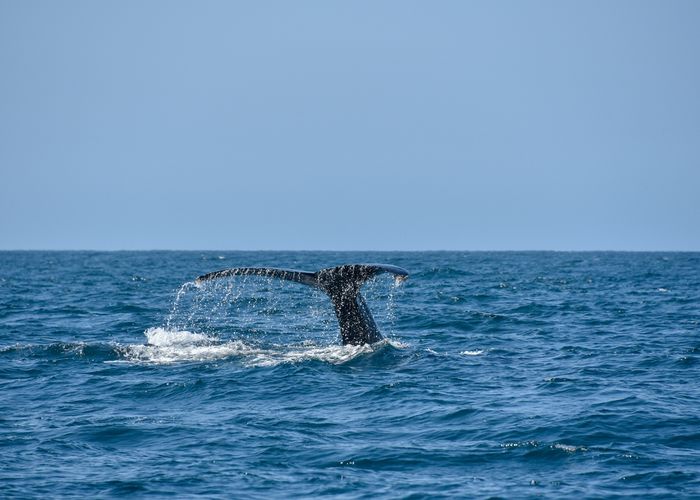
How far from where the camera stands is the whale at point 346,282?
1471 centimetres

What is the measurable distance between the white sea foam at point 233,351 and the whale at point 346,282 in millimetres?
242

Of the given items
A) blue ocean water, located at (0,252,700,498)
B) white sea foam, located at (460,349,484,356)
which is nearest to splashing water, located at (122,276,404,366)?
blue ocean water, located at (0,252,700,498)

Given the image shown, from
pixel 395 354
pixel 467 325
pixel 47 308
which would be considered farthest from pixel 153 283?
pixel 395 354

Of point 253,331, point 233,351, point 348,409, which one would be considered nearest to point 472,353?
point 233,351

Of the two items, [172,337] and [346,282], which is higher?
[346,282]

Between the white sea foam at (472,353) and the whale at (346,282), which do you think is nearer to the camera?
the whale at (346,282)

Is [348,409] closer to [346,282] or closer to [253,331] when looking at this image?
[346,282]

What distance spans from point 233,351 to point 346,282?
115 inches

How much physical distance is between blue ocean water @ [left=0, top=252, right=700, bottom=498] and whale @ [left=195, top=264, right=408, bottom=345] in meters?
0.30

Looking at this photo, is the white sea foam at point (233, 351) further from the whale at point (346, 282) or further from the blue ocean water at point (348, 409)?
the whale at point (346, 282)

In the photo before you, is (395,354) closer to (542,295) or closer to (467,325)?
(467,325)

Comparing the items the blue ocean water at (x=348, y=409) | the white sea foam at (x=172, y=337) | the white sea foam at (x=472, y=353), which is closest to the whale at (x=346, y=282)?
the blue ocean water at (x=348, y=409)

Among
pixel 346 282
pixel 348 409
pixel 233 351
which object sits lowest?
pixel 348 409

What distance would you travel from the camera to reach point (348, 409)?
12.7 meters
